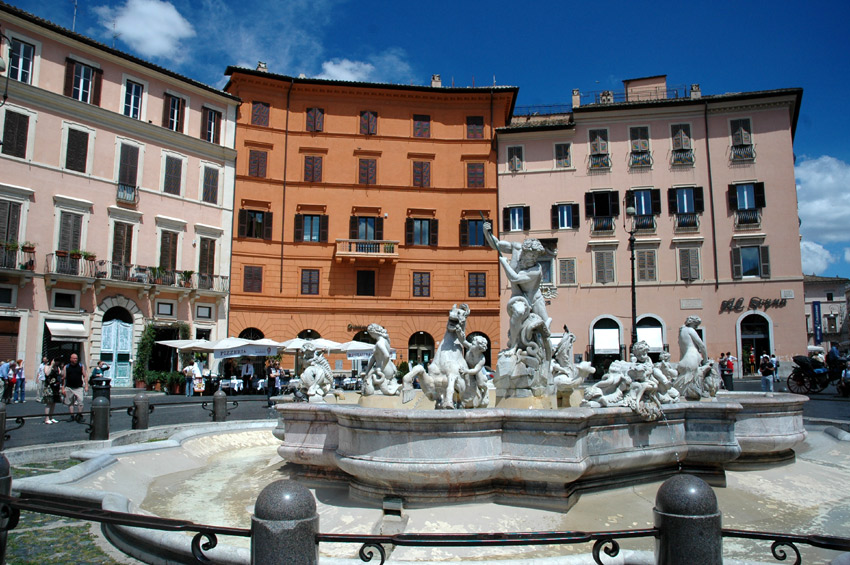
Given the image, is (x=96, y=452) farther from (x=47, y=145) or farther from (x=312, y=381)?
(x=47, y=145)

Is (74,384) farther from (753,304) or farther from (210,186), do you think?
(753,304)

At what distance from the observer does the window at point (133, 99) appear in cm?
3130

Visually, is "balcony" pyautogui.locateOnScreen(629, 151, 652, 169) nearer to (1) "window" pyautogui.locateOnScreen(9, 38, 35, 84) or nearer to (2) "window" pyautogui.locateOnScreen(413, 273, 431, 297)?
(2) "window" pyautogui.locateOnScreen(413, 273, 431, 297)

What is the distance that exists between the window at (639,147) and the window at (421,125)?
39.5ft

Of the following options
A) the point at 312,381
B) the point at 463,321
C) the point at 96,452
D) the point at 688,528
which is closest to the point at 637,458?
the point at 463,321

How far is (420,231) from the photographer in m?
37.7

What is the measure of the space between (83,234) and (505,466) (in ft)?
93.1

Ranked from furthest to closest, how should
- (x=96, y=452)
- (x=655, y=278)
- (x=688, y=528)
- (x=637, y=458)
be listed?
1. (x=655, y=278)
2. (x=96, y=452)
3. (x=637, y=458)
4. (x=688, y=528)

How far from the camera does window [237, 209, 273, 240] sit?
35.3 meters

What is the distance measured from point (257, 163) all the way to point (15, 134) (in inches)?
481

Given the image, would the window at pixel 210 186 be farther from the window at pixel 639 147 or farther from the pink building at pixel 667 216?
the window at pixel 639 147

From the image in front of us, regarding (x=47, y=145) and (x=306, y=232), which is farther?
(x=306, y=232)

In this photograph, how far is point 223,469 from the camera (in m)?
9.12

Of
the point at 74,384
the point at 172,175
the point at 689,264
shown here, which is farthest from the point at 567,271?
the point at 74,384
